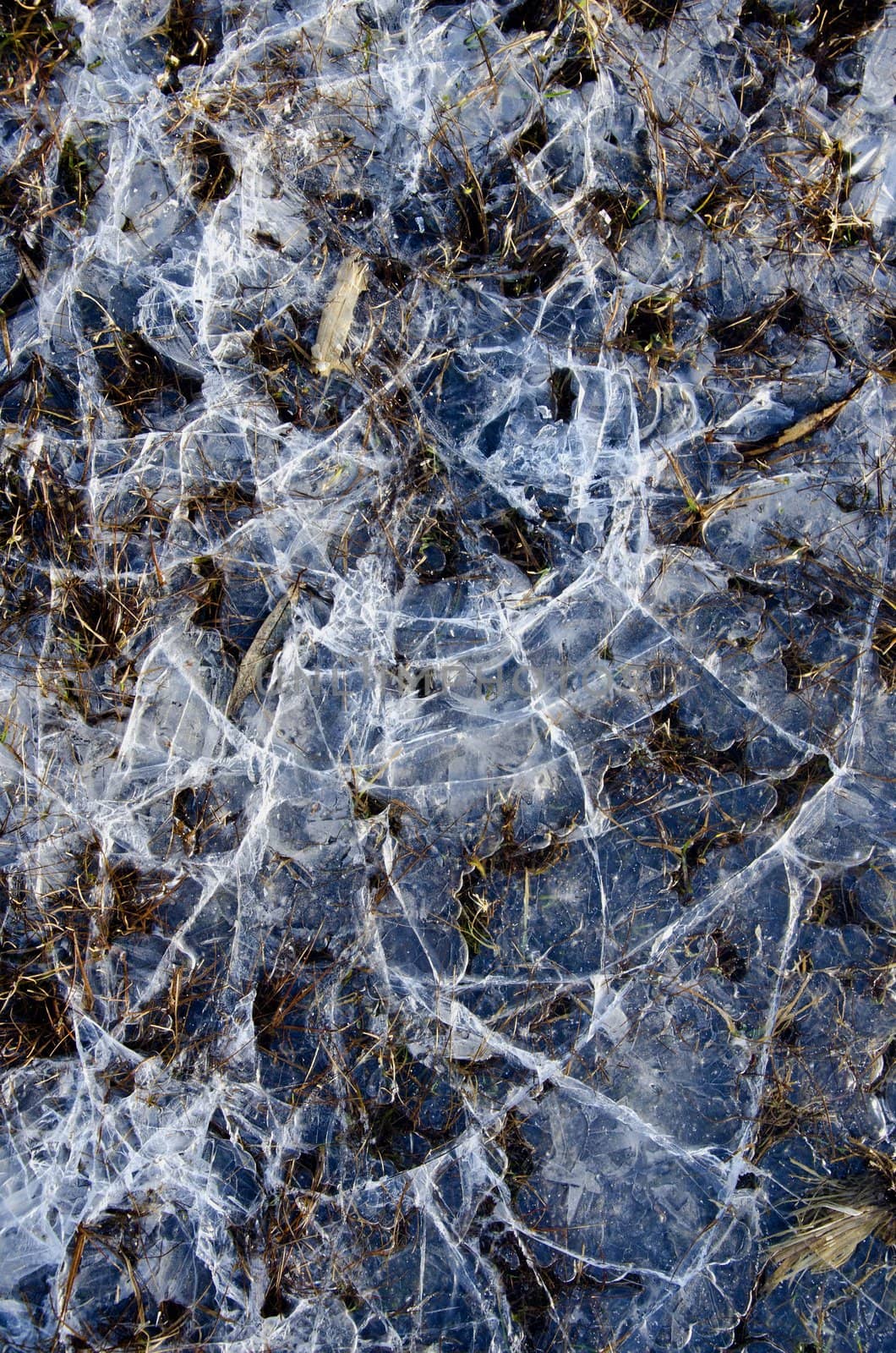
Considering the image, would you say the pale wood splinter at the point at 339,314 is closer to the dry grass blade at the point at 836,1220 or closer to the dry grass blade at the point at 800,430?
the dry grass blade at the point at 800,430

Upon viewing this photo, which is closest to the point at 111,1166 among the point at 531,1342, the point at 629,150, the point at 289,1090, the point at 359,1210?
the point at 289,1090

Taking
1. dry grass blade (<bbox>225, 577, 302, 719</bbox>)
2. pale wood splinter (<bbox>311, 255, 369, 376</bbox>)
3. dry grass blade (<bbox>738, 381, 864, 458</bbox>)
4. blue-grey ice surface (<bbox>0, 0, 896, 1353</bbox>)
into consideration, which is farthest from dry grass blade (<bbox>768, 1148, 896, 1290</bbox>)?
pale wood splinter (<bbox>311, 255, 369, 376</bbox>)

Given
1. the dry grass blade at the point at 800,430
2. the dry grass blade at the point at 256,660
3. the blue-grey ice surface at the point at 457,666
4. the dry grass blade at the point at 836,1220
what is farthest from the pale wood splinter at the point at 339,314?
the dry grass blade at the point at 836,1220

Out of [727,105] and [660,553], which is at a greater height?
[727,105]

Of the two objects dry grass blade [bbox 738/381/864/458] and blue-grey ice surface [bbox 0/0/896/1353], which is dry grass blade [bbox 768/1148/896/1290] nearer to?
blue-grey ice surface [bbox 0/0/896/1353]

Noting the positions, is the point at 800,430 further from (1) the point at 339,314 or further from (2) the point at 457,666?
(1) the point at 339,314

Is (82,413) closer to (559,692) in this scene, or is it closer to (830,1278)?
(559,692)

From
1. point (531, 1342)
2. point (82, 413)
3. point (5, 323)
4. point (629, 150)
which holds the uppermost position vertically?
point (629, 150)

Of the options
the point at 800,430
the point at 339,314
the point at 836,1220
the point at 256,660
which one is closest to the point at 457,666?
the point at 256,660
